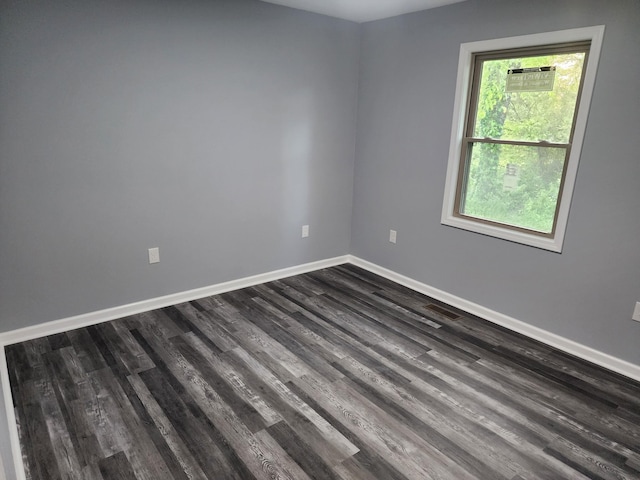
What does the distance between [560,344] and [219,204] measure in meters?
2.79

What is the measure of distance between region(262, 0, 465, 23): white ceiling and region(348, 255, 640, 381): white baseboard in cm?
229

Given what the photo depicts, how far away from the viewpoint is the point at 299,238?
409 cm

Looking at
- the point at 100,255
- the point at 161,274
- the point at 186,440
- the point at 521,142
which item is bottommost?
the point at 186,440

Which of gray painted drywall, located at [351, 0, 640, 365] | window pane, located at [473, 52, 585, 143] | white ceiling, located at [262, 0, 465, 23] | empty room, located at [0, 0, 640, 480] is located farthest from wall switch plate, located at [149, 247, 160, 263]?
A: window pane, located at [473, 52, 585, 143]

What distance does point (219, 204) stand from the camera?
3.48 m

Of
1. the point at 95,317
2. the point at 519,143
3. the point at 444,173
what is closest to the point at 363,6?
the point at 444,173

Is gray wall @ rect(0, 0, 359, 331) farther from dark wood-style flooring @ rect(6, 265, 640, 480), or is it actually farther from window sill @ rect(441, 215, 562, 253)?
window sill @ rect(441, 215, 562, 253)

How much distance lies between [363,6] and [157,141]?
6.30ft

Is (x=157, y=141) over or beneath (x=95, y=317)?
over

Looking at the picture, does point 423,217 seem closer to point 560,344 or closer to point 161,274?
point 560,344

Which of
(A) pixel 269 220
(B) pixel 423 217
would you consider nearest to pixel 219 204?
(A) pixel 269 220

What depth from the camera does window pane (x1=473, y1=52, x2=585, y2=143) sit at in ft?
8.94

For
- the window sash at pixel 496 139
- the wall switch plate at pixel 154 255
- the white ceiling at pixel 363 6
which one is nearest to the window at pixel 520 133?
the window sash at pixel 496 139

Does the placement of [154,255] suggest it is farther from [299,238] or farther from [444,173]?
[444,173]
